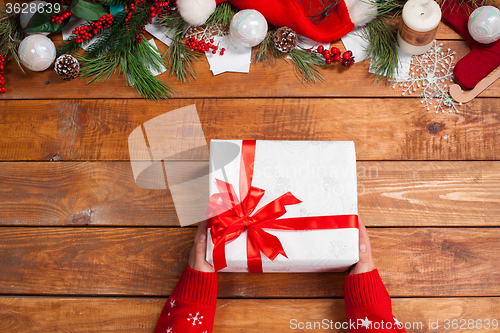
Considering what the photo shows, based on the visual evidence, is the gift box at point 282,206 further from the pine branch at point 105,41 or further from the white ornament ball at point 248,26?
the pine branch at point 105,41

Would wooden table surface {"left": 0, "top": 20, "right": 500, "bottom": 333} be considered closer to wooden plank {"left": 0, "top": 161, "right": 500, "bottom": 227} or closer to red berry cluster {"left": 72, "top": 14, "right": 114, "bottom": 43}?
wooden plank {"left": 0, "top": 161, "right": 500, "bottom": 227}

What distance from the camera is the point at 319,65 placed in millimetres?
960


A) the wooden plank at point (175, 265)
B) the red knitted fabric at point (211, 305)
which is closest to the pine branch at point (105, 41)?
the wooden plank at point (175, 265)

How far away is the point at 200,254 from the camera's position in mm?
811

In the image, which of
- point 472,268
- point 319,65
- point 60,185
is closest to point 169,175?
point 60,185

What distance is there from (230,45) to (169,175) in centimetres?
41

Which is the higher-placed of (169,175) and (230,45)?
(230,45)

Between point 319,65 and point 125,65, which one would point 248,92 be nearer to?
point 319,65

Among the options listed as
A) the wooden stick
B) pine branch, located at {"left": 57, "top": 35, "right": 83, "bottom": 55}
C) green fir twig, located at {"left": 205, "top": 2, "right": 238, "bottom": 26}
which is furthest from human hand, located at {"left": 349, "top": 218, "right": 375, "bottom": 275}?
pine branch, located at {"left": 57, "top": 35, "right": 83, "bottom": 55}

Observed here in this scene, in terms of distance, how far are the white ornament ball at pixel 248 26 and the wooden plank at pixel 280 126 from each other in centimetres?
17

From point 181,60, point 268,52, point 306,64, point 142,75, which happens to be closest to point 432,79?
point 306,64

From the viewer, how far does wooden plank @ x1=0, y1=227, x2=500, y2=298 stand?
87 cm

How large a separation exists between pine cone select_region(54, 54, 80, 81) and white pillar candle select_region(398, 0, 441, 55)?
90cm

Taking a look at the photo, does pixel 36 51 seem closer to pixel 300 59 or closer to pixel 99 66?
pixel 99 66
